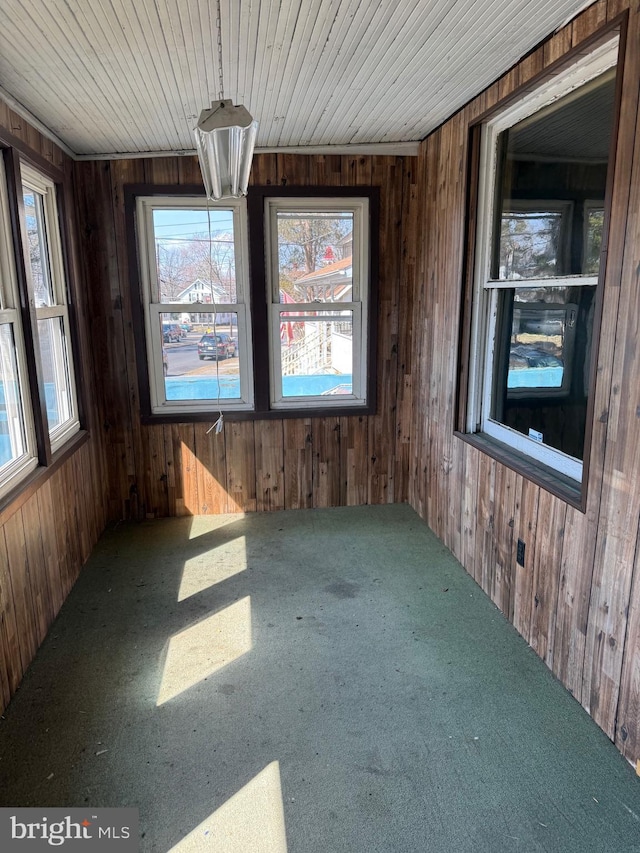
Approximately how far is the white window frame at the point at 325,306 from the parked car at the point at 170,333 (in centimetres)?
64

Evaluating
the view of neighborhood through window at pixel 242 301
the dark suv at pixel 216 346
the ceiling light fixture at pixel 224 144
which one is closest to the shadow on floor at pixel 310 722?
the view of neighborhood through window at pixel 242 301

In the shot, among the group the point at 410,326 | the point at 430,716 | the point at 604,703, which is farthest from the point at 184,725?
the point at 410,326

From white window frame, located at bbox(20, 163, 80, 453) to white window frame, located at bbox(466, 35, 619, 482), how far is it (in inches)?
92.4

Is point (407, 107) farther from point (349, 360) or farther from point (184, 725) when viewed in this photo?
point (184, 725)

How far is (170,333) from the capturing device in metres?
3.93

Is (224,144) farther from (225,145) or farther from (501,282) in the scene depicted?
(501,282)

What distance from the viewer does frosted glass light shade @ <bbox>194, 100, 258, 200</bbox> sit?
1.70 meters

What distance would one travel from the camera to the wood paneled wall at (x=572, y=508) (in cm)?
186

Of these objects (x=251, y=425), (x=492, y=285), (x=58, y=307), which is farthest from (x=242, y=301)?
(x=492, y=285)

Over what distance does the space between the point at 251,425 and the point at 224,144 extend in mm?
2394

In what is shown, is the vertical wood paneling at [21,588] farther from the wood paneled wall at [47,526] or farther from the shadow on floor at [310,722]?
the shadow on floor at [310,722]

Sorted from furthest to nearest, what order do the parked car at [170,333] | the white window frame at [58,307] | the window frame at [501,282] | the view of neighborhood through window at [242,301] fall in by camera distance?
1. the parked car at [170,333]
2. the view of neighborhood through window at [242,301]
3. the white window frame at [58,307]
4. the window frame at [501,282]

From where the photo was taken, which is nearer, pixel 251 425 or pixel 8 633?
pixel 8 633

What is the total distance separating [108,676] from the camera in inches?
94.3
